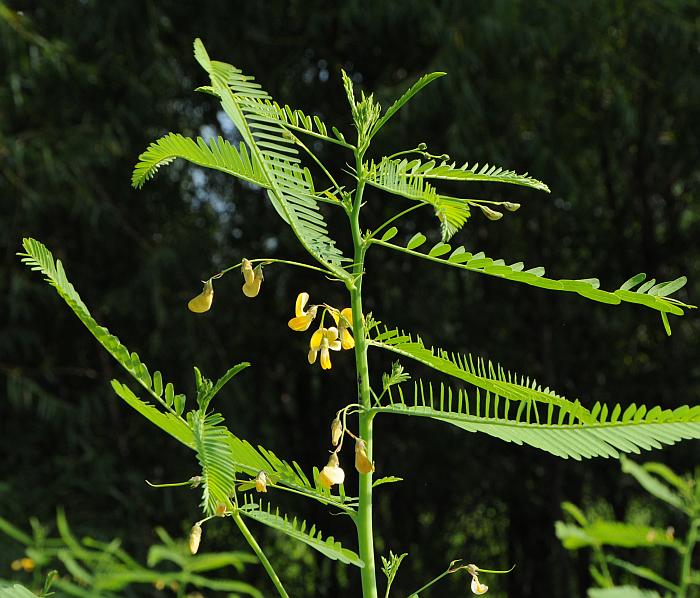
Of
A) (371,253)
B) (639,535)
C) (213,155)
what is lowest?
(371,253)

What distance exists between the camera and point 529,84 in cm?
327

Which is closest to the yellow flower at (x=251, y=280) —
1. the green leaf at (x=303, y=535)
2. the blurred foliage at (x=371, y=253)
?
the green leaf at (x=303, y=535)

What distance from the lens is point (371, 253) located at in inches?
139

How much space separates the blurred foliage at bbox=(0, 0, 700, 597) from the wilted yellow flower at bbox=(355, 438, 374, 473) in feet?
8.55

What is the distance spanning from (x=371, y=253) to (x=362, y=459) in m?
3.13

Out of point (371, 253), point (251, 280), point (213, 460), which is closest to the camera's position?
point (213, 460)

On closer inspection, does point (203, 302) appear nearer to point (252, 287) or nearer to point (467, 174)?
point (252, 287)

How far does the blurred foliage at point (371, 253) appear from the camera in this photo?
311 cm

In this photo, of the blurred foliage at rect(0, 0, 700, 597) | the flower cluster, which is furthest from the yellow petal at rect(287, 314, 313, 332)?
the blurred foliage at rect(0, 0, 700, 597)

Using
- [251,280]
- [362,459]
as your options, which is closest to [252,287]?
[251,280]

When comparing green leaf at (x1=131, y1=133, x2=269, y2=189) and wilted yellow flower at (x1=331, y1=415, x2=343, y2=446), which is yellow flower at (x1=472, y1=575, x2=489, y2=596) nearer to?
wilted yellow flower at (x1=331, y1=415, x2=343, y2=446)

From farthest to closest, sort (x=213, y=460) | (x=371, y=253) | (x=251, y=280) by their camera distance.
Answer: (x=371, y=253), (x=251, y=280), (x=213, y=460)

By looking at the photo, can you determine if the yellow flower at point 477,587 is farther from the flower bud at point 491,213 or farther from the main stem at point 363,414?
the flower bud at point 491,213

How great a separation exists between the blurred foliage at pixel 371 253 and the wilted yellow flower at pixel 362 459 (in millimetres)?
2605
